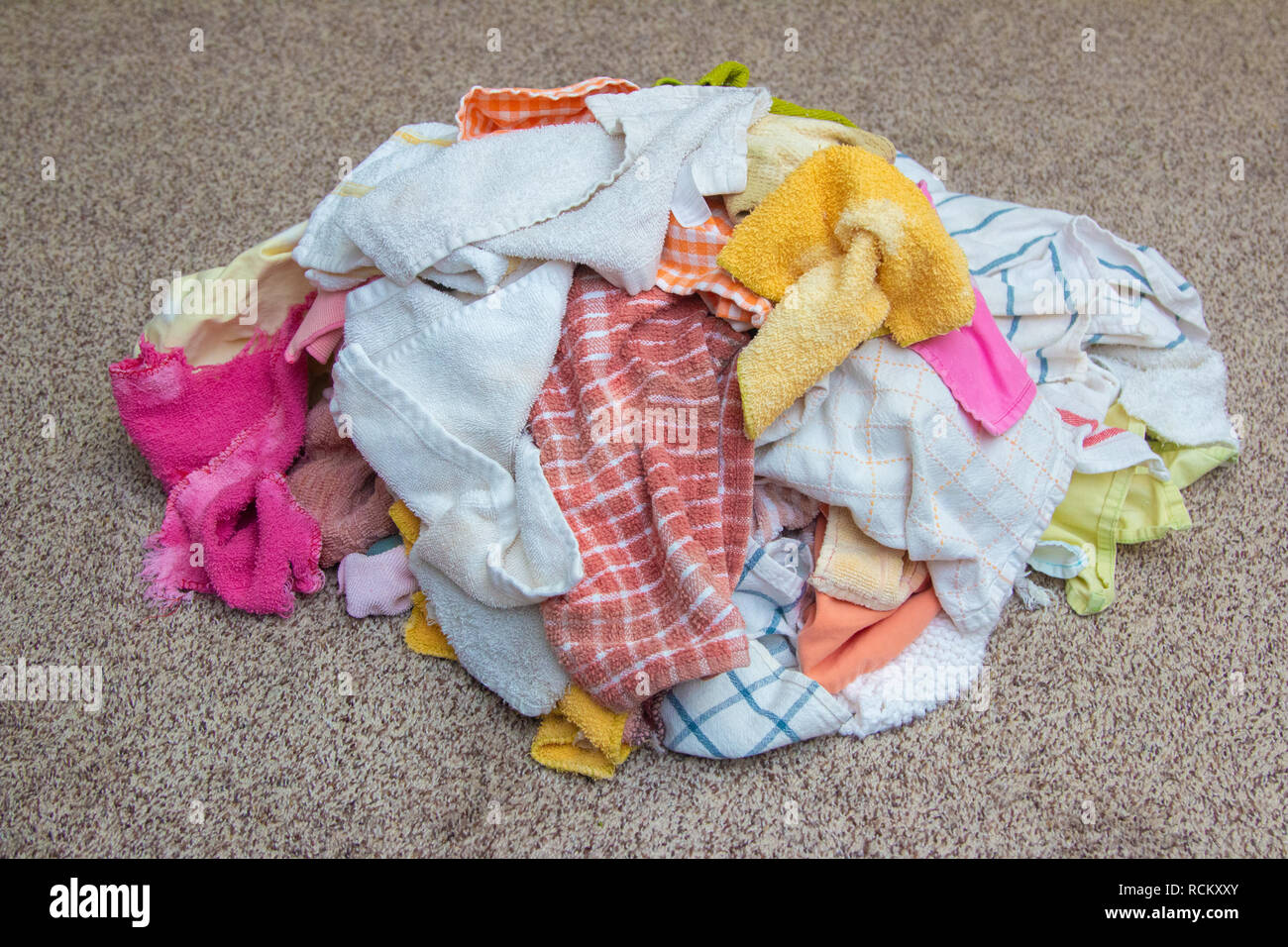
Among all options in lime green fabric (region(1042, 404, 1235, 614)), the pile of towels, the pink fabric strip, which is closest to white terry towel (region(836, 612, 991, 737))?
the pile of towels

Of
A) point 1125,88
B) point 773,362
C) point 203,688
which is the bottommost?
point 203,688

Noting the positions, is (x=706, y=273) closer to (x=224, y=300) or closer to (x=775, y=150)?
(x=775, y=150)

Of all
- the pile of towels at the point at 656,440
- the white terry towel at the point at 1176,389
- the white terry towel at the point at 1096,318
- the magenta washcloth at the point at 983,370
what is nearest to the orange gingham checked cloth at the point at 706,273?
the pile of towels at the point at 656,440

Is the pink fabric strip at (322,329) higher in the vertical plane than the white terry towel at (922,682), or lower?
higher

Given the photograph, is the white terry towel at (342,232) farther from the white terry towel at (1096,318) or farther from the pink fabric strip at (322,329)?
the white terry towel at (1096,318)

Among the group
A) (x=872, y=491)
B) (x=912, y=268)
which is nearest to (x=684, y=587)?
(x=872, y=491)

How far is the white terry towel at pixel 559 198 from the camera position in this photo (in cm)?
88

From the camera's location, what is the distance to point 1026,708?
940mm

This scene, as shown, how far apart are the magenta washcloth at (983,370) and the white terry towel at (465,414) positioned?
33 cm

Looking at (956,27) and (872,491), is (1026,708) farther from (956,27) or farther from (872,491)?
(956,27)

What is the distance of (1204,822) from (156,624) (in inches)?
37.2

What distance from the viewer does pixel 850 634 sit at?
3.00 ft

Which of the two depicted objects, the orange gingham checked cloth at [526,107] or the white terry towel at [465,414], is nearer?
the white terry towel at [465,414]

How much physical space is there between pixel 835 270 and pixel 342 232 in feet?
1.44
